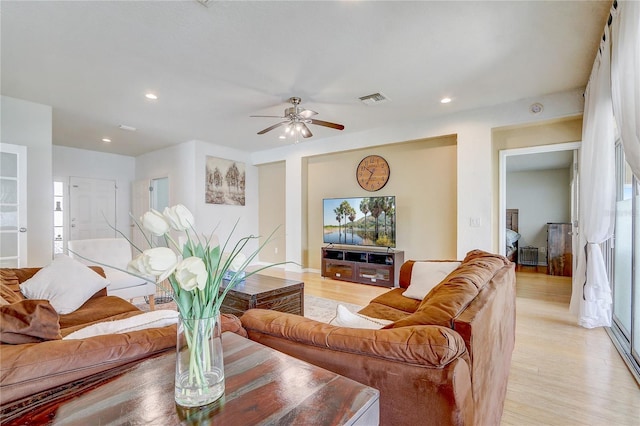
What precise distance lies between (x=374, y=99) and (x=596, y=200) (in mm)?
2476

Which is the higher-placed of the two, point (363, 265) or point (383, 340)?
point (383, 340)

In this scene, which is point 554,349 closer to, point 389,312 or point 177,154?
point 389,312

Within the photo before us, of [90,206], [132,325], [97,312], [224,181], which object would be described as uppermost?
[224,181]

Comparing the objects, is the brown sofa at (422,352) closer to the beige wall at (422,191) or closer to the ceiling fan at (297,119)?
the ceiling fan at (297,119)

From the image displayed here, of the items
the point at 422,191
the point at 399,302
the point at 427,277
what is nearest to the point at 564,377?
the point at 427,277

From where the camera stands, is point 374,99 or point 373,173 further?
point 373,173

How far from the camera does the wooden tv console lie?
4.68 m

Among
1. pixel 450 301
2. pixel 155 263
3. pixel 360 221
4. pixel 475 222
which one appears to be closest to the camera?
pixel 155 263

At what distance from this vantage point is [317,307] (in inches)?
145

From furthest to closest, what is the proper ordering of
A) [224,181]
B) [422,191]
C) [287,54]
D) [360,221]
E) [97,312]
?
[224,181] → [360,221] → [422,191] → [287,54] → [97,312]

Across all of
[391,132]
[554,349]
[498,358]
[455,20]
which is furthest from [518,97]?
[498,358]

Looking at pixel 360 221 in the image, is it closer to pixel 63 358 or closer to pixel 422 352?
pixel 422 352

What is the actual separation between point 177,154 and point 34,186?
2.55m

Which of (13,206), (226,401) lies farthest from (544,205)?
(13,206)
